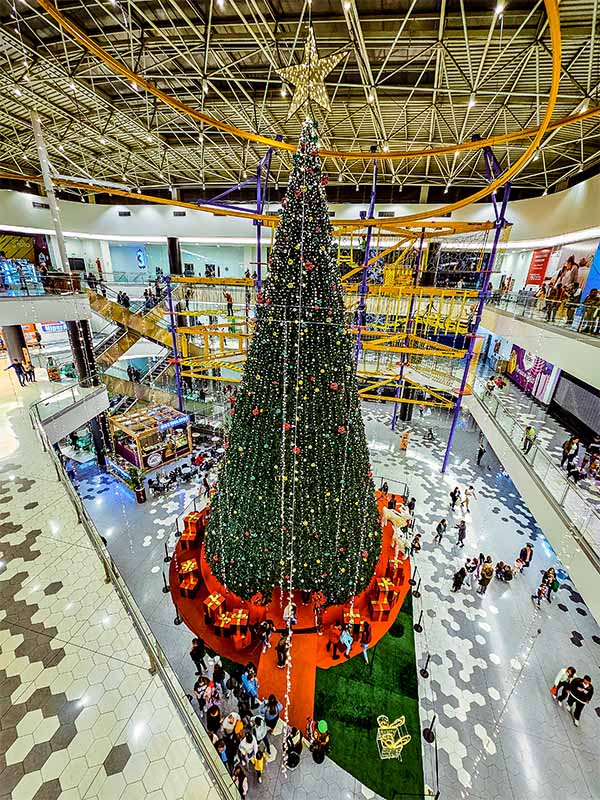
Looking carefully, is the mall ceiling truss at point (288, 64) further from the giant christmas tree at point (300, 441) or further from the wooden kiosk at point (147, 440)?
the wooden kiosk at point (147, 440)

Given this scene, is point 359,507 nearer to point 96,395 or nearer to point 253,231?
point 96,395

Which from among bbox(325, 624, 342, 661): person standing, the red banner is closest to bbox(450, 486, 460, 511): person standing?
bbox(325, 624, 342, 661): person standing

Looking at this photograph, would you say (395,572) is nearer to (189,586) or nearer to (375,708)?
(375,708)

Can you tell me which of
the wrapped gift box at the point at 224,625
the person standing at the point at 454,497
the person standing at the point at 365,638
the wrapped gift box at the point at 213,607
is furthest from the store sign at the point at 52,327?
the person standing at the point at 365,638

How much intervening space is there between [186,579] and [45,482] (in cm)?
372

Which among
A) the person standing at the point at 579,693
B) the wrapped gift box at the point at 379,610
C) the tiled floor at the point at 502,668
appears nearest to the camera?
the tiled floor at the point at 502,668

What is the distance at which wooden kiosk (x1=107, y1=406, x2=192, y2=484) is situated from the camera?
12461 millimetres

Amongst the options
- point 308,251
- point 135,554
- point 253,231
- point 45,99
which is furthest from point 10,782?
point 253,231

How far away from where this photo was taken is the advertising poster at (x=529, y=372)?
16469 millimetres

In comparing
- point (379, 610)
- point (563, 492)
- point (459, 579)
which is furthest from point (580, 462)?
point (379, 610)

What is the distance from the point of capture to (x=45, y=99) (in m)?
12.9

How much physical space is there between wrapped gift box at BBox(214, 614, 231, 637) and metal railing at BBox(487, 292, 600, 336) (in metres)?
10.3

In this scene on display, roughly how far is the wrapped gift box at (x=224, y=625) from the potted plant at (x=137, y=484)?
229 inches

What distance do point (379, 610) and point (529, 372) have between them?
16.1 m
